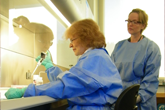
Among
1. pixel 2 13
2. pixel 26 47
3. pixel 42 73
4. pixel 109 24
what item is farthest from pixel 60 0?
pixel 109 24

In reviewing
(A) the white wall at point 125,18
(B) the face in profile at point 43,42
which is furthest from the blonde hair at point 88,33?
(A) the white wall at point 125,18

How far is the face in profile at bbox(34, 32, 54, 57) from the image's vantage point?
1.78m

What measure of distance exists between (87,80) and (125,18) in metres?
2.29

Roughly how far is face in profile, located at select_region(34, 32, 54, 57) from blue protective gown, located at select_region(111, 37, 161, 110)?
0.78 metres

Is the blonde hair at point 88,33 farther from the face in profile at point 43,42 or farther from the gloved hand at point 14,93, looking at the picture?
the face in profile at point 43,42

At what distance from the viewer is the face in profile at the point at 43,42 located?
178 centimetres

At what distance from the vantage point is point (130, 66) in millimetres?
1659

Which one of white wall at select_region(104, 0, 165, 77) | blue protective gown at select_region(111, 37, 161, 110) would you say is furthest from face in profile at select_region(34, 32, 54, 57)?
white wall at select_region(104, 0, 165, 77)

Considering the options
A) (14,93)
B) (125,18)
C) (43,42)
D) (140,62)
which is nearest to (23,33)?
(43,42)

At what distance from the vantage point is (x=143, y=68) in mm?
1626

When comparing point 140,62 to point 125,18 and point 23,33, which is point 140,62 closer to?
point 23,33

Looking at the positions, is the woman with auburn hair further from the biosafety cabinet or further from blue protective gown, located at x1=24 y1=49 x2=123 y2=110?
the biosafety cabinet

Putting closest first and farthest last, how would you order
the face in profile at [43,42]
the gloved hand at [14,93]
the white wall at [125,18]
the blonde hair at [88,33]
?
the gloved hand at [14,93] < the blonde hair at [88,33] < the face in profile at [43,42] < the white wall at [125,18]

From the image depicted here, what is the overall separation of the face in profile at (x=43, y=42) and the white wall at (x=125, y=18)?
128cm
